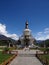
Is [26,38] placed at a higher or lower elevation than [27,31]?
lower

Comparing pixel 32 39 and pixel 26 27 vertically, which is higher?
pixel 26 27

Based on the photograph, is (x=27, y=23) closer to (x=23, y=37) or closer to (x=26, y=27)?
(x=26, y=27)

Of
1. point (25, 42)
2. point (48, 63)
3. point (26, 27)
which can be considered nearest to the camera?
point (48, 63)

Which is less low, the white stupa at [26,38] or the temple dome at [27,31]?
the temple dome at [27,31]

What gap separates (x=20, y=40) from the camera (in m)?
88.4

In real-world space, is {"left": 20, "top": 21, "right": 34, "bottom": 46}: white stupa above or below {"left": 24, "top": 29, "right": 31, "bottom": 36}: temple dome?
below

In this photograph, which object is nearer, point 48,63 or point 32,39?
point 48,63

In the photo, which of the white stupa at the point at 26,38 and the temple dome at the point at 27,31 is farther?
the temple dome at the point at 27,31

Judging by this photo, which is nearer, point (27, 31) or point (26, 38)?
point (26, 38)

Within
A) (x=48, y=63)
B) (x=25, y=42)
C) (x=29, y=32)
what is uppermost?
(x=29, y=32)

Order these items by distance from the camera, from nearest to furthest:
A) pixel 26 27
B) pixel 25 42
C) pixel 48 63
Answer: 1. pixel 48 63
2. pixel 25 42
3. pixel 26 27

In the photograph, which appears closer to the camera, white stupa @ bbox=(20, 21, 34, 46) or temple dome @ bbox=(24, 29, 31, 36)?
white stupa @ bbox=(20, 21, 34, 46)

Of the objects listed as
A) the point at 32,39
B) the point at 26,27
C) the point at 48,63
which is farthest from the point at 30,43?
the point at 48,63

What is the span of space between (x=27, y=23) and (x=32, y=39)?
10.6 metres
